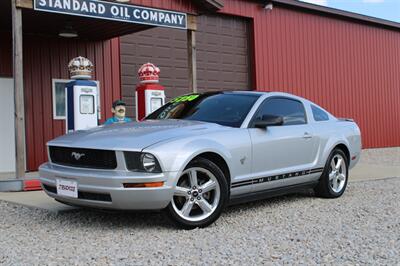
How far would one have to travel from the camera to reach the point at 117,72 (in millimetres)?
12578

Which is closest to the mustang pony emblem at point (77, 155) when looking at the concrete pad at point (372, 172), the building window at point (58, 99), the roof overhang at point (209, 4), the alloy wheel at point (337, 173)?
the alloy wheel at point (337, 173)

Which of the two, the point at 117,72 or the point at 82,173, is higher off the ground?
the point at 117,72

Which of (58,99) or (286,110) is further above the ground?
(58,99)

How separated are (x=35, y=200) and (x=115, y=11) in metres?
3.74

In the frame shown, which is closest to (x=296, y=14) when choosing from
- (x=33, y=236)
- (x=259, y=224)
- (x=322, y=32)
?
(x=322, y=32)

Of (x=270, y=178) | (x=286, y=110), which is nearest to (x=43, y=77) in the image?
(x=286, y=110)

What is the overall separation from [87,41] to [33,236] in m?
7.71

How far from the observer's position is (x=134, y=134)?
17.5ft

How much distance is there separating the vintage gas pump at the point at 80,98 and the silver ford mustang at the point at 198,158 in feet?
8.54

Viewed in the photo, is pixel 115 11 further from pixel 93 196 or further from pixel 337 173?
pixel 93 196

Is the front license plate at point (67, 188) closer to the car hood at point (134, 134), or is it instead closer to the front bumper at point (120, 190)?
the front bumper at point (120, 190)

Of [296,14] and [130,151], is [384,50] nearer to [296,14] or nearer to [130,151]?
[296,14]

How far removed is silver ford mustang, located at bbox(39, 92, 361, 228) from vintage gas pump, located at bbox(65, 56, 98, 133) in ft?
8.54

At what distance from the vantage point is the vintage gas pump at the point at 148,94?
9.73 metres
